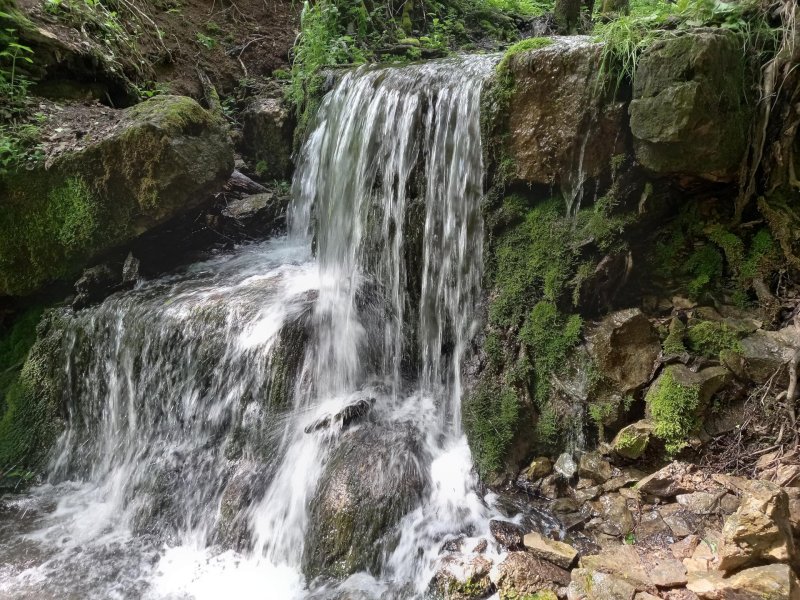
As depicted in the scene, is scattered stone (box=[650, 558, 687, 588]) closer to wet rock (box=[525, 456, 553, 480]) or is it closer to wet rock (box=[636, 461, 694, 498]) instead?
wet rock (box=[636, 461, 694, 498])

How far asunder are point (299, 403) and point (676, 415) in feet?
9.41

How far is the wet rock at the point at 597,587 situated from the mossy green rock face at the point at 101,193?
5.05 m

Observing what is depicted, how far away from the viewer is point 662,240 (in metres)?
3.58

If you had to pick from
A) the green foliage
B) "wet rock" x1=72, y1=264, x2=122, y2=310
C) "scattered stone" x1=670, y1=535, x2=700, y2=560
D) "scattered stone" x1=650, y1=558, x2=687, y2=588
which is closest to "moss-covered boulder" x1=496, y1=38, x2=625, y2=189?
the green foliage

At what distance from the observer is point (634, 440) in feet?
10.5

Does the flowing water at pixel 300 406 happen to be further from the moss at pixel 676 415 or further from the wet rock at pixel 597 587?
the moss at pixel 676 415

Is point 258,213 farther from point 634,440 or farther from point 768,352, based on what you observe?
point 768,352

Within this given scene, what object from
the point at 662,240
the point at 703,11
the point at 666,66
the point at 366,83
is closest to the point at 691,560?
the point at 662,240

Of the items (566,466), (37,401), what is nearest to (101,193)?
(37,401)

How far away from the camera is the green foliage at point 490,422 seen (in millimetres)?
3662

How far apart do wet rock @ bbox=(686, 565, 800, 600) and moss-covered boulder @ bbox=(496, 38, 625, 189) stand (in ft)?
8.23

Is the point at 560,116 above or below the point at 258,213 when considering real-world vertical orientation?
above

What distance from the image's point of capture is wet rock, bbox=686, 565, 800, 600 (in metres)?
2.12

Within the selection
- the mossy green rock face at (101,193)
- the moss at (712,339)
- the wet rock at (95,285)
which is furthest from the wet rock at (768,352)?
the wet rock at (95,285)
